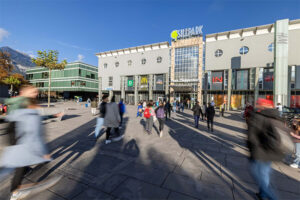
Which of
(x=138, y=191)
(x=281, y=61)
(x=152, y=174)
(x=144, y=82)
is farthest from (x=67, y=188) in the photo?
(x=144, y=82)

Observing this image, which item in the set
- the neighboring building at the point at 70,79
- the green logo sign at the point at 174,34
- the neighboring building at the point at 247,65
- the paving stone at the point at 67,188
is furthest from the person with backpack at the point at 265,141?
the neighboring building at the point at 70,79

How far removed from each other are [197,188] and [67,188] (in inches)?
103

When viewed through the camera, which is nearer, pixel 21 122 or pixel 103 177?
pixel 21 122

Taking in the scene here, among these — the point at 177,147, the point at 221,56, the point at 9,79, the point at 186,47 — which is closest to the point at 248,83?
the point at 221,56

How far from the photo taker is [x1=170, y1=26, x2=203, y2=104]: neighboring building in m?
26.3

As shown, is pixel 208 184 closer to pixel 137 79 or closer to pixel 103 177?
pixel 103 177

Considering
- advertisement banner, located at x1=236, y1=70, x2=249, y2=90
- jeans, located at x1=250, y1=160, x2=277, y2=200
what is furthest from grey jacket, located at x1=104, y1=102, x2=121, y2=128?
advertisement banner, located at x1=236, y1=70, x2=249, y2=90

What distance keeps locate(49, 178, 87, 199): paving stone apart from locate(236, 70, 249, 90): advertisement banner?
28956mm

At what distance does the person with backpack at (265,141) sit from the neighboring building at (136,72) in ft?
89.2

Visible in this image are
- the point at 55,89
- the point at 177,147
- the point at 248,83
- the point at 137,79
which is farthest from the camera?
the point at 55,89

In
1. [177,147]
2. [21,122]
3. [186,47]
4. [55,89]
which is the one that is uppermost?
[186,47]

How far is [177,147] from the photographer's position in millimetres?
4738

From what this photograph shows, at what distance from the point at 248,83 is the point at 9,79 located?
47.1 m

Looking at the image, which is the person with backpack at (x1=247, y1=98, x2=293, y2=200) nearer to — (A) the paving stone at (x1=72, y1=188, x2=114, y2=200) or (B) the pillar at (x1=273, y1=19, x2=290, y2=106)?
(A) the paving stone at (x1=72, y1=188, x2=114, y2=200)
